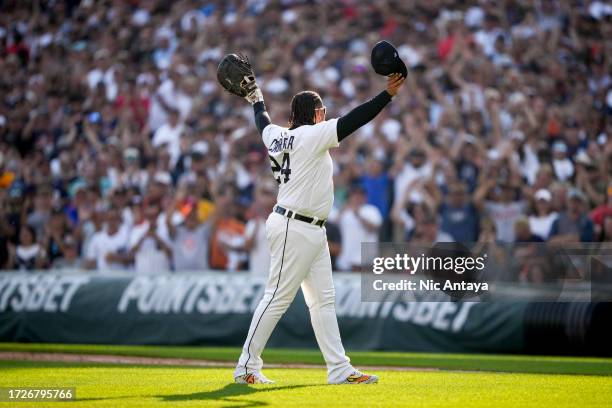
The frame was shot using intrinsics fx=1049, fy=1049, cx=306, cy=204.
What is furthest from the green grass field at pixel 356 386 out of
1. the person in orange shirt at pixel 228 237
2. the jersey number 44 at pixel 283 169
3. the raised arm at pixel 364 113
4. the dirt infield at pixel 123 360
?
the person in orange shirt at pixel 228 237

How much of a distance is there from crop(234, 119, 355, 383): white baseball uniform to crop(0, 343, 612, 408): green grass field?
335 millimetres

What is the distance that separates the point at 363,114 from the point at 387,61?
0.68 metres

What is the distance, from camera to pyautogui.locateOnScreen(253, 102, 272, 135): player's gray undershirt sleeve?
9602mm

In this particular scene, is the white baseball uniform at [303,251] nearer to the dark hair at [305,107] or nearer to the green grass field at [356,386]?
the dark hair at [305,107]

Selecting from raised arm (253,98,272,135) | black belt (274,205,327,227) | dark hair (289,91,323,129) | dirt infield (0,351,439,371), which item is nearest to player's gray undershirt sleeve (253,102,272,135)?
raised arm (253,98,272,135)

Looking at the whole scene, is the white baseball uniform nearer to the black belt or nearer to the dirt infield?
the black belt

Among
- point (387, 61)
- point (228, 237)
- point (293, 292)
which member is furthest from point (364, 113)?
point (228, 237)

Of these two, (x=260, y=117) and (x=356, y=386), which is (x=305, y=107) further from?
(x=356, y=386)

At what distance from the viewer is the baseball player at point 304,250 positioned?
8906 mm

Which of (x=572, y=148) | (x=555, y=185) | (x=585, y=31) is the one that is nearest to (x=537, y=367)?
(x=555, y=185)

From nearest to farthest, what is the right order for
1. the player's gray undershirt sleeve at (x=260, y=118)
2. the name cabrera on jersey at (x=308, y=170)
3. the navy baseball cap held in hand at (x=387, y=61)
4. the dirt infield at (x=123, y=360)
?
the name cabrera on jersey at (x=308, y=170)
the navy baseball cap held in hand at (x=387, y=61)
the player's gray undershirt sleeve at (x=260, y=118)
the dirt infield at (x=123, y=360)

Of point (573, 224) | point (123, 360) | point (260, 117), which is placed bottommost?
point (123, 360)

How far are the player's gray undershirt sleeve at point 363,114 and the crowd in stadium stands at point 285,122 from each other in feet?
22.6

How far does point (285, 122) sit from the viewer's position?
18.7m
